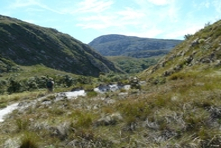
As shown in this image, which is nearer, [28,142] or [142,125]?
[28,142]

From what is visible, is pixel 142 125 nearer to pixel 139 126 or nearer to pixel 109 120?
pixel 139 126

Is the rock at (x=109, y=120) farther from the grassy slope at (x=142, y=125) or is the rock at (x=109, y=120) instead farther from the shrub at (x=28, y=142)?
the shrub at (x=28, y=142)

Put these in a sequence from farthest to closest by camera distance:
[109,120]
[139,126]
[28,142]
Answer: [109,120] < [139,126] < [28,142]

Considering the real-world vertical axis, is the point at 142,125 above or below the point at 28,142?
above

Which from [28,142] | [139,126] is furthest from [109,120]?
[28,142]

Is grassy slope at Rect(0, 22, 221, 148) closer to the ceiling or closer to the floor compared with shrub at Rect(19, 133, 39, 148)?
closer to the ceiling

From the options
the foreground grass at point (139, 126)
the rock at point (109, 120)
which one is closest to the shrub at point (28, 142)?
A: the foreground grass at point (139, 126)

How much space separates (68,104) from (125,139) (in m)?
6.89

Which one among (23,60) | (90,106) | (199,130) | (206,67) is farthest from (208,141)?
(23,60)

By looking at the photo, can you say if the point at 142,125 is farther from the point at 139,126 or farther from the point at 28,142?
the point at 28,142

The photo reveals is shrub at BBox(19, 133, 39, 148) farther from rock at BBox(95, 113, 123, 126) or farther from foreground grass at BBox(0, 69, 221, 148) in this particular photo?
rock at BBox(95, 113, 123, 126)

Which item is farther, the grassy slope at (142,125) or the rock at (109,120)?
the rock at (109,120)

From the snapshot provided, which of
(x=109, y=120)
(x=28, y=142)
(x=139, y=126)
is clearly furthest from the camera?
(x=109, y=120)

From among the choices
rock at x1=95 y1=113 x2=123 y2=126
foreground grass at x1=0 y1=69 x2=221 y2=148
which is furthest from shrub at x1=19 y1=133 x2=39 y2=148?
rock at x1=95 y1=113 x2=123 y2=126
